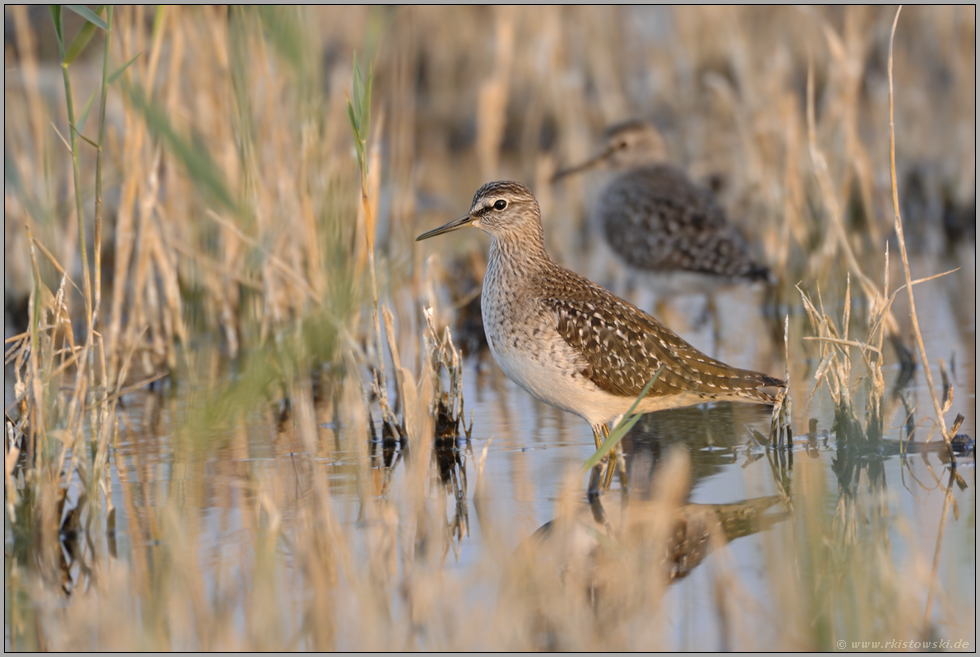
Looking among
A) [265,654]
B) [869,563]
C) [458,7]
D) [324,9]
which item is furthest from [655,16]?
[265,654]

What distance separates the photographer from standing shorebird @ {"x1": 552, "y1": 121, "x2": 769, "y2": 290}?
A: 29.7 ft

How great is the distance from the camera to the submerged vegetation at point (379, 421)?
158 inches

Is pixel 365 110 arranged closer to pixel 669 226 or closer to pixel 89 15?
pixel 89 15

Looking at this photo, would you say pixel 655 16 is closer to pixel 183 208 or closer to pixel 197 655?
pixel 183 208

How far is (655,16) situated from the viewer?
15422 millimetres

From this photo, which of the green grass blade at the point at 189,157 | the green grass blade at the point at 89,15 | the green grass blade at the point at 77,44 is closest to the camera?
the green grass blade at the point at 189,157

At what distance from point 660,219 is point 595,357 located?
3898mm

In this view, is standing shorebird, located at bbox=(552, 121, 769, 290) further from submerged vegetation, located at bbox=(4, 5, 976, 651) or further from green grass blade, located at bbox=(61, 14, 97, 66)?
green grass blade, located at bbox=(61, 14, 97, 66)

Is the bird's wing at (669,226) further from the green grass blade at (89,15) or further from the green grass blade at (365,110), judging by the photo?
the green grass blade at (89,15)

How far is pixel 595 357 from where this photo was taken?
5.93 metres

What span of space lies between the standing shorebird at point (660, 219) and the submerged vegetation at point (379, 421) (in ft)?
1.63

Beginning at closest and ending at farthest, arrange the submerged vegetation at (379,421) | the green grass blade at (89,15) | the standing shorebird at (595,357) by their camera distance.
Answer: the submerged vegetation at (379,421), the green grass blade at (89,15), the standing shorebird at (595,357)

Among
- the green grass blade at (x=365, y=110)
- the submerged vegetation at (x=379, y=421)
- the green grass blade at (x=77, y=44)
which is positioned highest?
the green grass blade at (x=77, y=44)

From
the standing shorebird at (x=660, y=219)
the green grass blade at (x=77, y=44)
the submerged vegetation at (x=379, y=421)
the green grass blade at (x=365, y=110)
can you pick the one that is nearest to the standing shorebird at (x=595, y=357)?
the submerged vegetation at (x=379, y=421)
